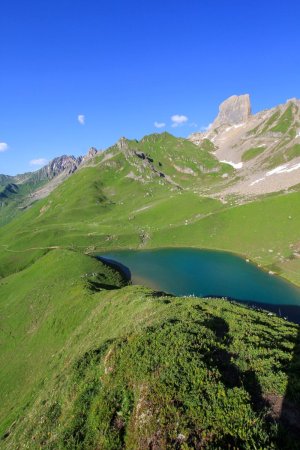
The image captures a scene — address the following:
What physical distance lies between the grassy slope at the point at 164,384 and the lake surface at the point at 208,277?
46346 millimetres

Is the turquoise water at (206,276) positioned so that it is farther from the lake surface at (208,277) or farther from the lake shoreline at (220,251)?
the lake shoreline at (220,251)

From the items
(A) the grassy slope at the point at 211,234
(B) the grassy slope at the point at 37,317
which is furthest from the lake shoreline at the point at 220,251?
(B) the grassy slope at the point at 37,317

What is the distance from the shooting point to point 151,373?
26.5 meters

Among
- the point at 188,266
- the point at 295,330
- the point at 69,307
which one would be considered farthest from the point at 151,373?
the point at 188,266

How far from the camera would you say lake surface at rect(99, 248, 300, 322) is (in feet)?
294

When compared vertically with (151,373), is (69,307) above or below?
below

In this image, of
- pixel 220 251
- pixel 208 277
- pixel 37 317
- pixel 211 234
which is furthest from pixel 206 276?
pixel 37 317

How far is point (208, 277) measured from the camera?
352 feet

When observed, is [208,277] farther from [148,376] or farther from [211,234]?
[148,376]

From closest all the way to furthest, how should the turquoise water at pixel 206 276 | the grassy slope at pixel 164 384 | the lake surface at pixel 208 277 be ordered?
the grassy slope at pixel 164 384 → the lake surface at pixel 208 277 → the turquoise water at pixel 206 276

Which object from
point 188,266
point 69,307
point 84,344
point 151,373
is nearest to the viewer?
point 151,373

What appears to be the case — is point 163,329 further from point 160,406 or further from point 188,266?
point 188,266

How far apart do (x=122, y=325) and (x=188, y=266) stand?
7944 cm

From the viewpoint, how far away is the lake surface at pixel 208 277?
8969cm
